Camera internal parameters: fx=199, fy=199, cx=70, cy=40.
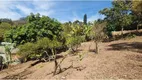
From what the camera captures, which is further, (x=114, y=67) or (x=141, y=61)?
(x=141, y=61)

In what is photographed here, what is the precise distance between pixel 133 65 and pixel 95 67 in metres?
2.05

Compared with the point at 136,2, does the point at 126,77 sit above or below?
below

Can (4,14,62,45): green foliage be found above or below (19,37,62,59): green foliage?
above

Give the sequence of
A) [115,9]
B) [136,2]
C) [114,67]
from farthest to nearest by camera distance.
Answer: [115,9]
[136,2]
[114,67]

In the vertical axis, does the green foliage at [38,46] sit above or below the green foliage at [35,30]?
below

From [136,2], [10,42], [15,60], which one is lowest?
[15,60]

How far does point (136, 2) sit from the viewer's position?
59.4 feet

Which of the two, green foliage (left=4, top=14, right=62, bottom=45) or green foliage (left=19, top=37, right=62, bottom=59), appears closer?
green foliage (left=19, top=37, right=62, bottom=59)

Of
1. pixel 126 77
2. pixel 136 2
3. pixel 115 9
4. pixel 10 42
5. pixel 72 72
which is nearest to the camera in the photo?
pixel 126 77

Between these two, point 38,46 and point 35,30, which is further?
point 35,30

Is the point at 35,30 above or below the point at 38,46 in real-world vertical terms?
above

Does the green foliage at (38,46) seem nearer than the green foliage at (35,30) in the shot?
Yes

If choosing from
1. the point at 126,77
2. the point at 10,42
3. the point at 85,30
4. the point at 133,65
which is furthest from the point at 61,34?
the point at 126,77

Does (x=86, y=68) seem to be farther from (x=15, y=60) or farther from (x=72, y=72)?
(x=15, y=60)
